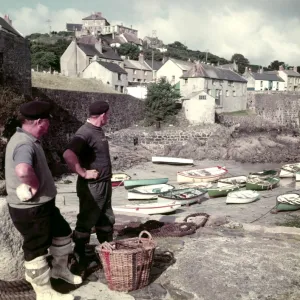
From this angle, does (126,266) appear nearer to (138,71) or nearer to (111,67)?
(111,67)

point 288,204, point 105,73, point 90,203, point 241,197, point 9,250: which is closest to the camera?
point 9,250

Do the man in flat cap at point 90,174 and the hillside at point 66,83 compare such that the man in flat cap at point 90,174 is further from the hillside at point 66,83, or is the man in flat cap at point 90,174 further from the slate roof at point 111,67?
the slate roof at point 111,67

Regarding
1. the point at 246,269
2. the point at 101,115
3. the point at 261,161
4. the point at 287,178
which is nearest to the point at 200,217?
the point at 246,269

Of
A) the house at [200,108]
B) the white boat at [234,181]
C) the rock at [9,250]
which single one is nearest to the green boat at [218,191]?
the white boat at [234,181]

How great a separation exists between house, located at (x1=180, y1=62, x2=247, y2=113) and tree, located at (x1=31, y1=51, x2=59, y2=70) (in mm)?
20073

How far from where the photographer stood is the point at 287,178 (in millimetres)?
25797

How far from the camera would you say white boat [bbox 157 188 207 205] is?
15820 millimetres

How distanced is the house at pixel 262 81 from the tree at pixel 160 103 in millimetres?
31091

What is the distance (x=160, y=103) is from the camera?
39750 mm

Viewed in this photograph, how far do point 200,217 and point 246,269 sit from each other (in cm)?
277

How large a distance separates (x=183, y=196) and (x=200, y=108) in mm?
24673

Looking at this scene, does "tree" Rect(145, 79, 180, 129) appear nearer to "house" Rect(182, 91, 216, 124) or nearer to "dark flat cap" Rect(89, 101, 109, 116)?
"house" Rect(182, 91, 216, 124)

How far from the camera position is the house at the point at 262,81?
69562 millimetres

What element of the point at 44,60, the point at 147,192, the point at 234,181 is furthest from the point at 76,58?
the point at 147,192
